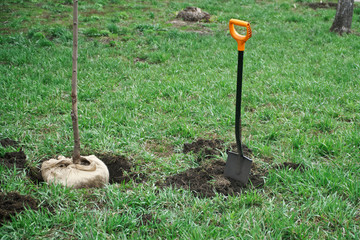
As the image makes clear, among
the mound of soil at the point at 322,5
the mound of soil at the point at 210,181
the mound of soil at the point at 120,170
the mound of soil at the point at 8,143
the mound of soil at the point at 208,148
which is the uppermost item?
the mound of soil at the point at 322,5

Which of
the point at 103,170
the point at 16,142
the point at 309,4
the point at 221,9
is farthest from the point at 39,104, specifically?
the point at 309,4

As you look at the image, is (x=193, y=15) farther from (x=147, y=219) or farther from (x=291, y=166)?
(x=147, y=219)

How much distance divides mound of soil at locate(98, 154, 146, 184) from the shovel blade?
77 centimetres

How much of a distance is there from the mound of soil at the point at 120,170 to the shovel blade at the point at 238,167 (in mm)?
774

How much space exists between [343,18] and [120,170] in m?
7.28

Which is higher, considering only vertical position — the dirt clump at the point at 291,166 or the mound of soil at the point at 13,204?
the dirt clump at the point at 291,166

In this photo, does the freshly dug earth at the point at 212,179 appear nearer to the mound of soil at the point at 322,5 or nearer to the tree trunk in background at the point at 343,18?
the tree trunk in background at the point at 343,18

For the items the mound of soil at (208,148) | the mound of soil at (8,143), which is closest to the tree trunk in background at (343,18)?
the mound of soil at (208,148)

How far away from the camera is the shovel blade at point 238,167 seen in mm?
2925

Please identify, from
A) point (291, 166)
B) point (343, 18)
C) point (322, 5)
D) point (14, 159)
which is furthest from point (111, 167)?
point (322, 5)

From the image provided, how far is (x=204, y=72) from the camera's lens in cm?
586

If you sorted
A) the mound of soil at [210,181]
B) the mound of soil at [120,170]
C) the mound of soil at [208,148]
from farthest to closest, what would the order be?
1. the mound of soil at [208,148]
2. the mound of soil at [120,170]
3. the mound of soil at [210,181]

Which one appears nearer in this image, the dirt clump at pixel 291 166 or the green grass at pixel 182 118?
the green grass at pixel 182 118

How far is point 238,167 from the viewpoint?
2.97m
